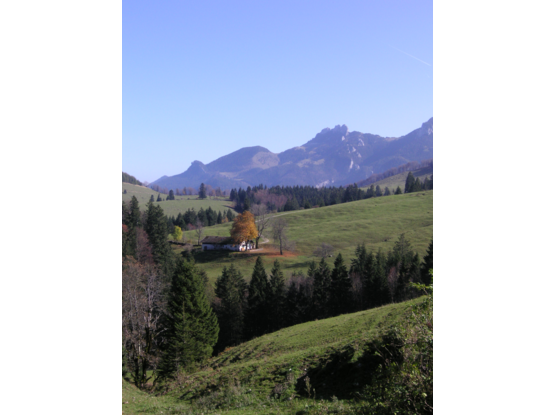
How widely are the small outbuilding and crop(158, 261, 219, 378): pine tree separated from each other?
1754 inches

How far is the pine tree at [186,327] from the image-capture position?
2338cm

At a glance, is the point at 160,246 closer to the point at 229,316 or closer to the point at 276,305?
the point at 229,316

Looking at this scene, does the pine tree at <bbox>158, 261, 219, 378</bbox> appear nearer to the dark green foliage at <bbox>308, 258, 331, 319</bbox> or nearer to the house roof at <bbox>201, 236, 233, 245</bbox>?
the dark green foliage at <bbox>308, 258, 331, 319</bbox>

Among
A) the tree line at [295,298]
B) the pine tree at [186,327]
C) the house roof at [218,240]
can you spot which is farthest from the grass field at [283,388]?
the house roof at [218,240]

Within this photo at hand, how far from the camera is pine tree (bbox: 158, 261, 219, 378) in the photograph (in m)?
23.4

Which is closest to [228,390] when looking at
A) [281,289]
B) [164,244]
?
[281,289]

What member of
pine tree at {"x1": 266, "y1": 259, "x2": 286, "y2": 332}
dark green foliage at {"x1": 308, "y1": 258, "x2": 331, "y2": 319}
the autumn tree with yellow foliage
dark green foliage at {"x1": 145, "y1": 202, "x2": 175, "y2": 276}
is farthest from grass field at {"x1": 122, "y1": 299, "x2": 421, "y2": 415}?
the autumn tree with yellow foliage

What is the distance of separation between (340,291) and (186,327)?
23192mm

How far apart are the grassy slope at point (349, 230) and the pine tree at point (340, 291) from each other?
15.1m

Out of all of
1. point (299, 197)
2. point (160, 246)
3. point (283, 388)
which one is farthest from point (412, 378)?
point (299, 197)

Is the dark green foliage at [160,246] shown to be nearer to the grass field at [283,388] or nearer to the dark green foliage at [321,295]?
the dark green foliage at [321,295]

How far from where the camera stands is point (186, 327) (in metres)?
24.4
